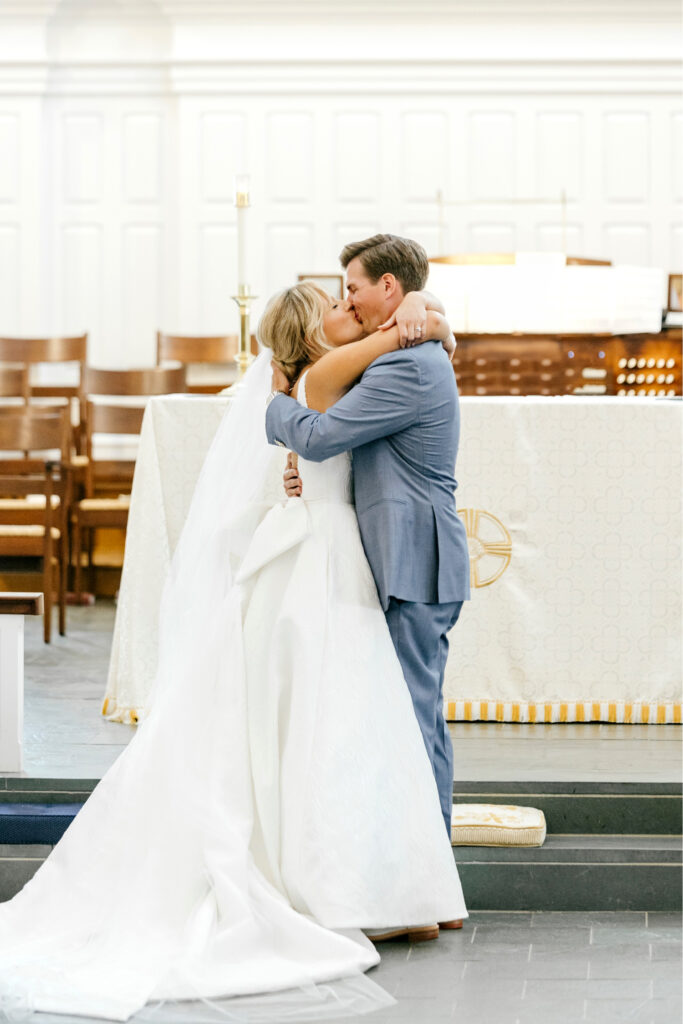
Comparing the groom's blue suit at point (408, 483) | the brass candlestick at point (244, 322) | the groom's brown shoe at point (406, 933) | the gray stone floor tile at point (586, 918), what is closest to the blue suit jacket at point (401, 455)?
the groom's blue suit at point (408, 483)

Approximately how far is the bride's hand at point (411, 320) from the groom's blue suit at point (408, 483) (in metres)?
0.03

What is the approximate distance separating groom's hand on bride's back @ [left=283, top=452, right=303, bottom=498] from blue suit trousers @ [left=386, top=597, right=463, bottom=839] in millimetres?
366

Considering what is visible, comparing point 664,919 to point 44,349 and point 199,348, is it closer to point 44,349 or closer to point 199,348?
point 199,348

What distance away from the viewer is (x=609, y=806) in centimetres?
386

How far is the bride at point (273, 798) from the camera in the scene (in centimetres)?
304

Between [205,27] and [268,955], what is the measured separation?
24.2 feet

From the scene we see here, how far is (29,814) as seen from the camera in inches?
149

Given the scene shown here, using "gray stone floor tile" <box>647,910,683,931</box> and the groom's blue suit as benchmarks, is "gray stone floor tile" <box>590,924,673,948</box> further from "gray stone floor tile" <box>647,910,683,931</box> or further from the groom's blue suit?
the groom's blue suit

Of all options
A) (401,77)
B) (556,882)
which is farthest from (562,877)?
(401,77)

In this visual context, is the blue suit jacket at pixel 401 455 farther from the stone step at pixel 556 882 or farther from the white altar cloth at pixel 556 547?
the white altar cloth at pixel 556 547

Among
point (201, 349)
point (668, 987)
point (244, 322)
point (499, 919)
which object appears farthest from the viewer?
point (201, 349)

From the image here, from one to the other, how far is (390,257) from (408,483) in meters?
0.53

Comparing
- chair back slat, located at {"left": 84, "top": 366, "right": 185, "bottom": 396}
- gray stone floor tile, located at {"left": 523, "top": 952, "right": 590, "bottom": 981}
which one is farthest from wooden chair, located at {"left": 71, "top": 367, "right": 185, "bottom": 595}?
gray stone floor tile, located at {"left": 523, "top": 952, "right": 590, "bottom": 981}

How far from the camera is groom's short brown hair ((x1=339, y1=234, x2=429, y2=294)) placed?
10.7ft
